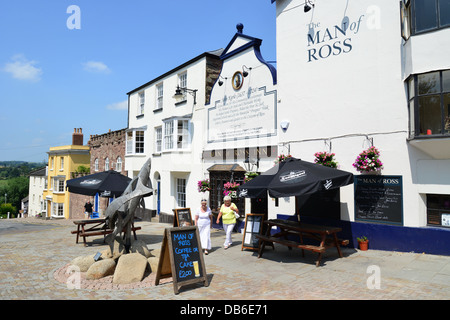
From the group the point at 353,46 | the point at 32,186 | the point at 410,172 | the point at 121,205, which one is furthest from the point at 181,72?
the point at 32,186

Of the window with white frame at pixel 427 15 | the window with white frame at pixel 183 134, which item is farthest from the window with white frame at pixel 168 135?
the window with white frame at pixel 427 15

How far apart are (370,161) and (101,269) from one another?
291 inches

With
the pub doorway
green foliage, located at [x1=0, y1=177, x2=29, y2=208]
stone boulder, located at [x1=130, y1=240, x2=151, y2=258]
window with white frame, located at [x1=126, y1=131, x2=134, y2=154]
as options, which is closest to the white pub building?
the pub doorway

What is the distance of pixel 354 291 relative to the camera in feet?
18.5

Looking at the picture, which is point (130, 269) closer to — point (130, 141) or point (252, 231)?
point (252, 231)

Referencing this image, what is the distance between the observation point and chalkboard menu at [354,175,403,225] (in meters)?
8.60

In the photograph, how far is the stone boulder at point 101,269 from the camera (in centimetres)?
667

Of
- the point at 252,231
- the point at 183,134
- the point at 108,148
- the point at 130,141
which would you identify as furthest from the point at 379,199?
the point at 108,148

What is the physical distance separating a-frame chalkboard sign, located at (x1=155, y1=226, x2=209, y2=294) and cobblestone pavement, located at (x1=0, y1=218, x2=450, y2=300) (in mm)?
221

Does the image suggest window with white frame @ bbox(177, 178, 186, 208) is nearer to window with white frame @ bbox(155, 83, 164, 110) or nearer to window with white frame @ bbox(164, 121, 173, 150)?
window with white frame @ bbox(164, 121, 173, 150)

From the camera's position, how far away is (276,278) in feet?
21.5

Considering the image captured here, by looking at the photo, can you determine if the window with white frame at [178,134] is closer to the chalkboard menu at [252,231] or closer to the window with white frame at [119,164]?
the chalkboard menu at [252,231]

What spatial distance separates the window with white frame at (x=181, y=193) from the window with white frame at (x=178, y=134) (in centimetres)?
196
